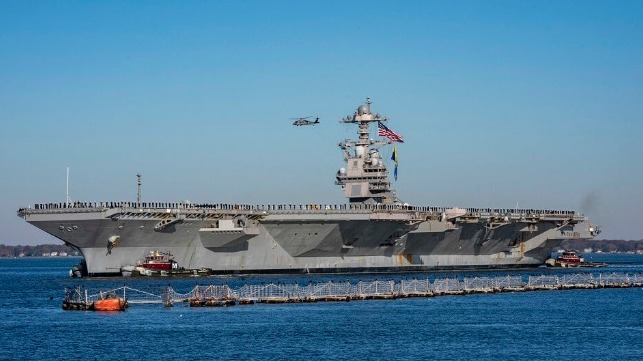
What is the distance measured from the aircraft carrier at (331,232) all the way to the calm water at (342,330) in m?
7.42

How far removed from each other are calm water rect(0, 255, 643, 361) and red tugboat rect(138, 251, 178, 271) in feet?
27.4

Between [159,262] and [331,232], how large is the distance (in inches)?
359

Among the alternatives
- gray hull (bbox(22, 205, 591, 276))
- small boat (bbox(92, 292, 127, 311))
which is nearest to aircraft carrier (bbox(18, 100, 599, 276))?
gray hull (bbox(22, 205, 591, 276))

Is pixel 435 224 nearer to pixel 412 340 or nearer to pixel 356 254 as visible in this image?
pixel 356 254

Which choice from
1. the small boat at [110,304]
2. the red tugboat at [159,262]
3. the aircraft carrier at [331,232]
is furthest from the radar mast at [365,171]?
the small boat at [110,304]

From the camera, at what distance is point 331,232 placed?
58594mm

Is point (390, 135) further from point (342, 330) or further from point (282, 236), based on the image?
point (342, 330)

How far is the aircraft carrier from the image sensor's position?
175ft

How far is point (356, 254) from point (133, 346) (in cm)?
3263

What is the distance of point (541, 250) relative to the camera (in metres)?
73.2

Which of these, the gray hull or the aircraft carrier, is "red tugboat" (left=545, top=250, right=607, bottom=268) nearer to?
the aircraft carrier

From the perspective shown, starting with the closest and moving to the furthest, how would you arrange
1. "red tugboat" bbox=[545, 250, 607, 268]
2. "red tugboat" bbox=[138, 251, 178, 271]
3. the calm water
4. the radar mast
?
the calm water < "red tugboat" bbox=[138, 251, 178, 271] < the radar mast < "red tugboat" bbox=[545, 250, 607, 268]

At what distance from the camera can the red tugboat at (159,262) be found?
179ft

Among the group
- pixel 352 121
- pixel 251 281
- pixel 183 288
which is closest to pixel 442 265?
pixel 352 121
